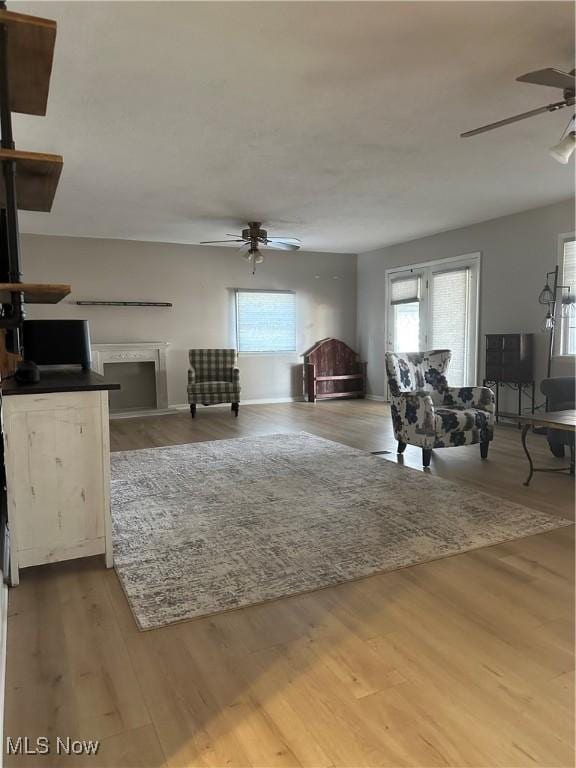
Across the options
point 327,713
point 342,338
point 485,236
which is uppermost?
point 485,236

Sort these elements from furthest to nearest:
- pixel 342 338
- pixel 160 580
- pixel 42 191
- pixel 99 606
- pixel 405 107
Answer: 1. pixel 342 338
2. pixel 405 107
3. pixel 160 580
4. pixel 99 606
5. pixel 42 191

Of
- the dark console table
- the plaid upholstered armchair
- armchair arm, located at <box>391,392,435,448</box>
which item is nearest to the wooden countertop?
armchair arm, located at <box>391,392,435,448</box>

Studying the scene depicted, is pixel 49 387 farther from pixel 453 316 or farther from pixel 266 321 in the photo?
pixel 266 321

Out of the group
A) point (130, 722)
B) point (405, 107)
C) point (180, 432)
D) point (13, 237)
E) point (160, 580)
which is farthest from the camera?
point (180, 432)

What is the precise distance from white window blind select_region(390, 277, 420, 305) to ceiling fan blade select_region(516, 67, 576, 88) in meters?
5.27

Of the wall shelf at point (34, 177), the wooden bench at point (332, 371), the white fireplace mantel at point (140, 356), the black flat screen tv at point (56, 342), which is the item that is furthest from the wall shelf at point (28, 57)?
the wooden bench at point (332, 371)

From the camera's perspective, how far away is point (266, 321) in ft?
27.2

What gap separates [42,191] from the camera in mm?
1900

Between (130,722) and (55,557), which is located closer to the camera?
(130,722)

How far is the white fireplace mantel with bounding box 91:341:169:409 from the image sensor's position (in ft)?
23.1

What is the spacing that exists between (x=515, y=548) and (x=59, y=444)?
2.31 meters

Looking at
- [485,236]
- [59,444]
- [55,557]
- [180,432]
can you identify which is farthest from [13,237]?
[485,236]

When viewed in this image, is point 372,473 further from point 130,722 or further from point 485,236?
point 485,236
